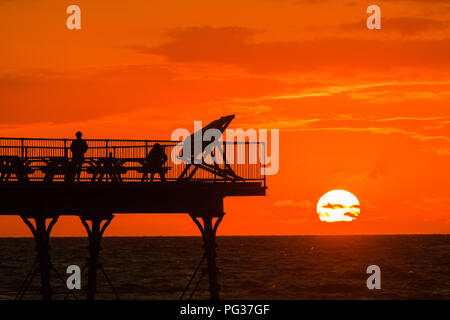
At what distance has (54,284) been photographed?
95.7m

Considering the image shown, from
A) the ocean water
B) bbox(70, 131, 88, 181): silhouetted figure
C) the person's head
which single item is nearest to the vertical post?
the person's head

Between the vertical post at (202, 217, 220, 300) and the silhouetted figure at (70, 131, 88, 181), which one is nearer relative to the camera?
the silhouetted figure at (70, 131, 88, 181)

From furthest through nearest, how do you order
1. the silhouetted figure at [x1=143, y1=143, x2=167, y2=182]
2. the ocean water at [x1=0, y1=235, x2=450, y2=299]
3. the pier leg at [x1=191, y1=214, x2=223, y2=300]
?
the ocean water at [x1=0, y1=235, x2=450, y2=299]
the pier leg at [x1=191, y1=214, x2=223, y2=300]
the silhouetted figure at [x1=143, y1=143, x2=167, y2=182]

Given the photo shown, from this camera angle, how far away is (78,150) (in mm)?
32844

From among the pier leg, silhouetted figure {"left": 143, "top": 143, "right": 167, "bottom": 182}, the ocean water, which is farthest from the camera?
the ocean water

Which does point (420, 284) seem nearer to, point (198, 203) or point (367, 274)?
point (367, 274)

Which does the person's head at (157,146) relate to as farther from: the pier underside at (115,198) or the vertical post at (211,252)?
the vertical post at (211,252)

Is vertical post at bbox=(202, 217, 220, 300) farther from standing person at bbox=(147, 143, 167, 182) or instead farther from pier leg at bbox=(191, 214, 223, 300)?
standing person at bbox=(147, 143, 167, 182)

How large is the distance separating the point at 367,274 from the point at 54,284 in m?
41.8

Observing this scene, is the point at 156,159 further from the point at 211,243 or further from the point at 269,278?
the point at 269,278

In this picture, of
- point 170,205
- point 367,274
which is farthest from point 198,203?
point 367,274

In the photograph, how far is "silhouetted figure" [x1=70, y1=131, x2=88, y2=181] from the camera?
32844 mm

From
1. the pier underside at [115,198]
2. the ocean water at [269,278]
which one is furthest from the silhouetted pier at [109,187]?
the ocean water at [269,278]

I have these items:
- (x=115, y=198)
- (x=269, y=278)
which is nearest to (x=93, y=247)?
(x=115, y=198)
